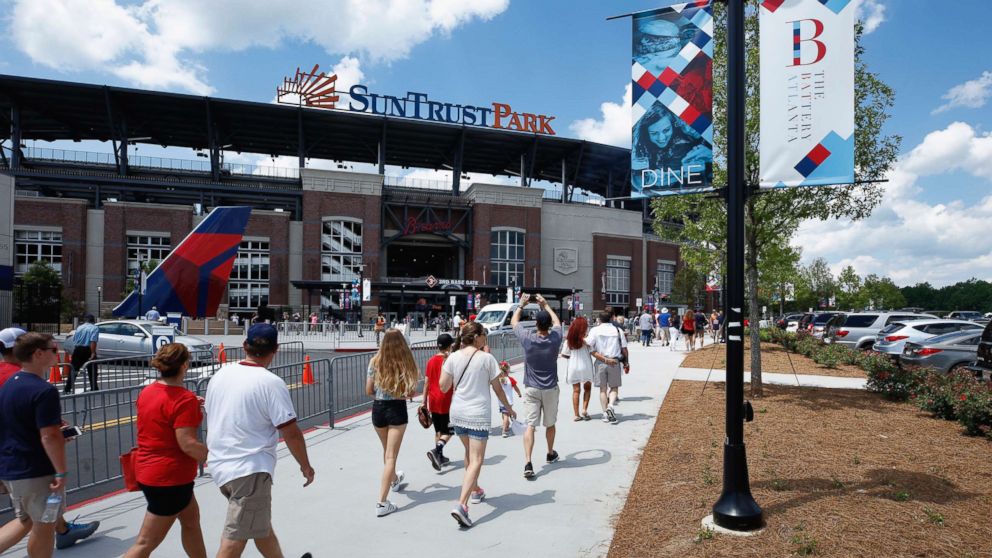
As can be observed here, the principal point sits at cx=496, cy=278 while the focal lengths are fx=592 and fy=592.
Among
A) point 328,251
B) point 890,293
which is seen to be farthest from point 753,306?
point 890,293

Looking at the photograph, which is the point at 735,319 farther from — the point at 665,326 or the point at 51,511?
the point at 665,326

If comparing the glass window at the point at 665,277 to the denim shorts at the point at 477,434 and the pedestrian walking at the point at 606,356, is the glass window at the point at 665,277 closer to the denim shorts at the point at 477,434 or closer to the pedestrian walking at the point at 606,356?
the pedestrian walking at the point at 606,356

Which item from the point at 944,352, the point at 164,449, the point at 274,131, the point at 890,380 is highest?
the point at 274,131

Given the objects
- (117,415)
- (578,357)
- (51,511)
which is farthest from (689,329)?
(51,511)

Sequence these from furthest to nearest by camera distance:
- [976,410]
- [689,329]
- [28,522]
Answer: [689,329]
[976,410]
[28,522]

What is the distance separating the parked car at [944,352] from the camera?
13344mm

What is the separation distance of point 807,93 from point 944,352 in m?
11.4

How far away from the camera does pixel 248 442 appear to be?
352 cm

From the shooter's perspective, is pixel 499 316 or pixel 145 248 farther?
pixel 145 248

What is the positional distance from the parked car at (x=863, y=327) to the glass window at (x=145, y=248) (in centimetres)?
4982

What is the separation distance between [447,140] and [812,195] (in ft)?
172

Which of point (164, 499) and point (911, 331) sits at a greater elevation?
point (911, 331)

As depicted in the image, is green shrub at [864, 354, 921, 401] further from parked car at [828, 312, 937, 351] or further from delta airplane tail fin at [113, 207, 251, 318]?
delta airplane tail fin at [113, 207, 251, 318]

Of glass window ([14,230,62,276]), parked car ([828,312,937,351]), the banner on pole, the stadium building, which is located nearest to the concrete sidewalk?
the banner on pole
